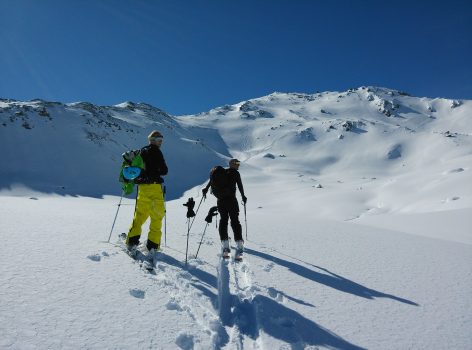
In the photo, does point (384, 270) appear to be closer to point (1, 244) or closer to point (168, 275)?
point (168, 275)

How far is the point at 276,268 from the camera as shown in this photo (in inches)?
265

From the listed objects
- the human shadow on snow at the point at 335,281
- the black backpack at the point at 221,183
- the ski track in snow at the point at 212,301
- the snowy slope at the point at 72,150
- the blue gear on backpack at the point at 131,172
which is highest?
the snowy slope at the point at 72,150

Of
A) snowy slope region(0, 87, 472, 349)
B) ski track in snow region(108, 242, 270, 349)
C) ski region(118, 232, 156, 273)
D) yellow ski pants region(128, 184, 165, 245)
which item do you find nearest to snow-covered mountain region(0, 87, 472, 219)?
snowy slope region(0, 87, 472, 349)

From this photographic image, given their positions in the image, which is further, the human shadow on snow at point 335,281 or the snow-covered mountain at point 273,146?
the snow-covered mountain at point 273,146

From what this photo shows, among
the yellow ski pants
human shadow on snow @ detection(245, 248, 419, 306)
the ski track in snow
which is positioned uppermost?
the yellow ski pants

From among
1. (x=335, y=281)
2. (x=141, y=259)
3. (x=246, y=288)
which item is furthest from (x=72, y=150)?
(x=335, y=281)

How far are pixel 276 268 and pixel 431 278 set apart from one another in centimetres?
278

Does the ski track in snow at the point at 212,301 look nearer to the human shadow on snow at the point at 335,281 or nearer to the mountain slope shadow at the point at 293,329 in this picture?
the mountain slope shadow at the point at 293,329

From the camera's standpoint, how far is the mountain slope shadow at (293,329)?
394 centimetres

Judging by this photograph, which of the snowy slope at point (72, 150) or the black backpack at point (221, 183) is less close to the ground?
the snowy slope at point (72, 150)

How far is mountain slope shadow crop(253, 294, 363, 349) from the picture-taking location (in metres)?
3.94

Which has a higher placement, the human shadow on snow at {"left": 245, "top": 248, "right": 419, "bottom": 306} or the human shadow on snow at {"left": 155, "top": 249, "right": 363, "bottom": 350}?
the human shadow on snow at {"left": 245, "top": 248, "right": 419, "bottom": 306}

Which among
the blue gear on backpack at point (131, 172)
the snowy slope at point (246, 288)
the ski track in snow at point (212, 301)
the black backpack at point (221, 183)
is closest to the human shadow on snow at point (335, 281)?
the snowy slope at point (246, 288)

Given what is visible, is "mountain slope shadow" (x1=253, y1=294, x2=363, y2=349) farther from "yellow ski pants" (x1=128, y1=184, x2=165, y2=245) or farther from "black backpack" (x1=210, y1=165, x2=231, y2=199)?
"black backpack" (x1=210, y1=165, x2=231, y2=199)
